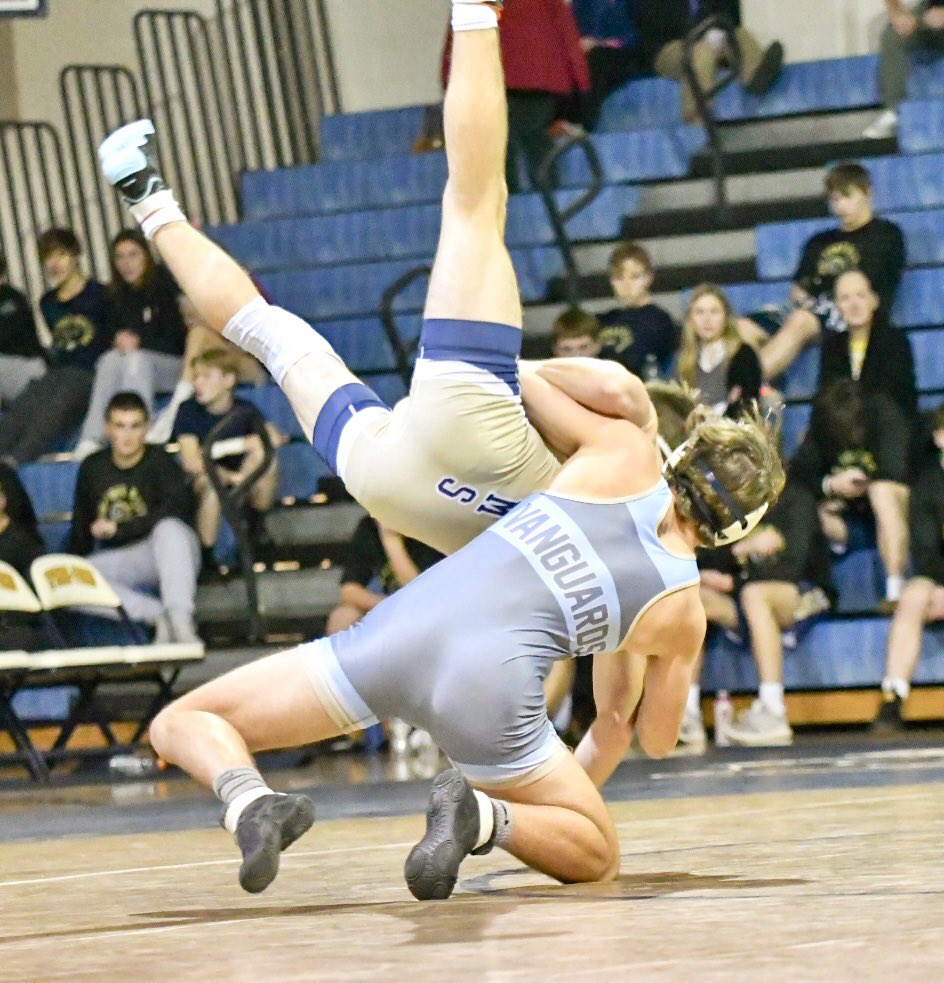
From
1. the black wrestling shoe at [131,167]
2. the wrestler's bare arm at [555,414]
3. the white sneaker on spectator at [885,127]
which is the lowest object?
the wrestler's bare arm at [555,414]

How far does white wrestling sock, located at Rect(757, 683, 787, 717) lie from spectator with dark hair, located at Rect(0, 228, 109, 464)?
376cm

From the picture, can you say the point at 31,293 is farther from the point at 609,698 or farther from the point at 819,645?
the point at 609,698

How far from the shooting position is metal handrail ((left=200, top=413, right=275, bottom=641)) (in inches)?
315

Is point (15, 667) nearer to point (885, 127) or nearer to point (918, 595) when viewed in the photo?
point (918, 595)

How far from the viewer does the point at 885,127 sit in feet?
30.1

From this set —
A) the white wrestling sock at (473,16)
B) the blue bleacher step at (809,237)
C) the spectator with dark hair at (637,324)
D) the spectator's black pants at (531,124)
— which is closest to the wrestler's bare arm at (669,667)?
the white wrestling sock at (473,16)

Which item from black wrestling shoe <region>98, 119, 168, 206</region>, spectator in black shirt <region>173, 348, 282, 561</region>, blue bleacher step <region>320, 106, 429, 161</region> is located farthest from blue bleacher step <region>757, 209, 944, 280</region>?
black wrestling shoe <region>98, 119, 168, 206</region>

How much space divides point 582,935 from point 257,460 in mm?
5812

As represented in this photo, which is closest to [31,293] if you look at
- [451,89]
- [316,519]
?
[316,519]

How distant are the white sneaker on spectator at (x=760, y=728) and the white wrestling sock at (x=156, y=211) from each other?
386 cm

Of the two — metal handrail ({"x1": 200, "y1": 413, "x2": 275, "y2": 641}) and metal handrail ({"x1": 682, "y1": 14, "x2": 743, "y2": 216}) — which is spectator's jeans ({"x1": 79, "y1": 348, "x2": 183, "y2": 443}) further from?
metal handrail ({"x1": 682, "y1": 14, "x2": 743, "y2": 216})

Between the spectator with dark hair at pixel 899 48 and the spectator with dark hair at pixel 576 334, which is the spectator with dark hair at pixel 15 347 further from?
the spectator with dark hair at pixel 899 48

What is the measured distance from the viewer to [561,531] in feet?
10.5

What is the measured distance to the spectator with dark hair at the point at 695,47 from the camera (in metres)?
9.62
